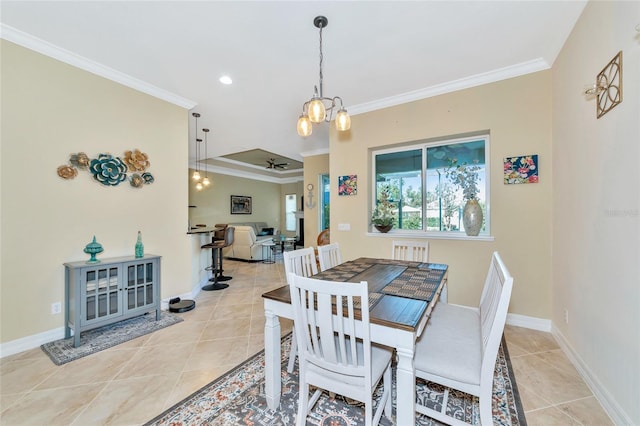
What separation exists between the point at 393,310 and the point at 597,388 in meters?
1.64

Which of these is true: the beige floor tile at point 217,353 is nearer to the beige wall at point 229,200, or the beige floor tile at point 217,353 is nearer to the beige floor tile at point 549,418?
the beige floor tile at point 549,418

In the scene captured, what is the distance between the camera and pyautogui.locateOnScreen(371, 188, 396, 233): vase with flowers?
11.4ft

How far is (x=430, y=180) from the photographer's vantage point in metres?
3.41

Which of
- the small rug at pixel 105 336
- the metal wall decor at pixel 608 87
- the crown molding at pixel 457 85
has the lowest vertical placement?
the small rug at pixel 105 336

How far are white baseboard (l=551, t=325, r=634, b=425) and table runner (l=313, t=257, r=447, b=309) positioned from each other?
112 centimetres

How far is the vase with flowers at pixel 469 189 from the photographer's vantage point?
2.93 meters

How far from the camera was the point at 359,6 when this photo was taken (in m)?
1.94

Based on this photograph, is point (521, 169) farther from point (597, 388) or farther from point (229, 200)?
→ point (229, 200)

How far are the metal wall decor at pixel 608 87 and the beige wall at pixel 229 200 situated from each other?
7.88 metres

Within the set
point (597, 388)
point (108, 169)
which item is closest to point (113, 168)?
point (108, 169)

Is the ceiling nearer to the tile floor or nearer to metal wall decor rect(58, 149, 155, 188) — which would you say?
metal wall decor rect(58, 149, 155, 188)

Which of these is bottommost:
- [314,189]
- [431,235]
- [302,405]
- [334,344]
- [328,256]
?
[302,405]

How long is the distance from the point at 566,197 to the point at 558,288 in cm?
88

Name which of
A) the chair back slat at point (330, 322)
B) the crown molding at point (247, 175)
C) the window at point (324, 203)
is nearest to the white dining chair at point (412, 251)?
the chair back slat at point (330, 322)
